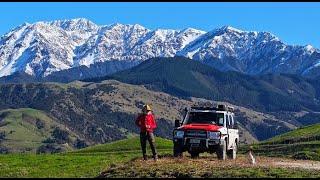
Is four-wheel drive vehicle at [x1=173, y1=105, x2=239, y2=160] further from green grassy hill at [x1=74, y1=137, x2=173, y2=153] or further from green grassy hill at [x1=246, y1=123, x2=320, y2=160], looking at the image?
green grassy hill at [x1=74, y1=137, x2=173, y2=153]

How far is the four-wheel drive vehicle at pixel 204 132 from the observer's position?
34.9 metres

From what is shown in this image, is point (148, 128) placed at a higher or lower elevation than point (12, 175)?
higher

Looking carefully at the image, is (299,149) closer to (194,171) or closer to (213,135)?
(213,135)

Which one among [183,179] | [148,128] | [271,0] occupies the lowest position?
[183,179]

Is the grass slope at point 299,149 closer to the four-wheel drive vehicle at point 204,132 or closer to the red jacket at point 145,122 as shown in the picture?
the four-wheel drive vehicle at point 204,132

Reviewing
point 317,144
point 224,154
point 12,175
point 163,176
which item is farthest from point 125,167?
point 317,144

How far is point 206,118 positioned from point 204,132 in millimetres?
2641

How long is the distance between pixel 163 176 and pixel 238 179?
334cm

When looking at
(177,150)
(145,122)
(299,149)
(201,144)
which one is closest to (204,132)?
(201,144)

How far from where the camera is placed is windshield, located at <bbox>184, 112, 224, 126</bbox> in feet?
122

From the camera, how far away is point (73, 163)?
127ft

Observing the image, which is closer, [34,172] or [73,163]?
[34,172]

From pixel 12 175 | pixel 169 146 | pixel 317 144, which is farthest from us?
pixel 169 146

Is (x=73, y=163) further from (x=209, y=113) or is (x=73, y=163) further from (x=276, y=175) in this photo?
(x=276, y=175)
